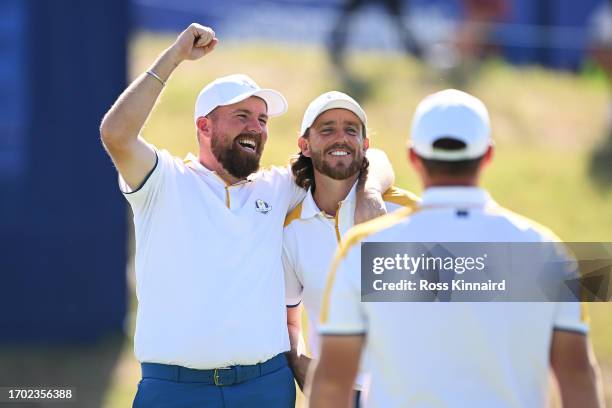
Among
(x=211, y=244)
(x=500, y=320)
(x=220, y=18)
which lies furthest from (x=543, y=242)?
(x=220, y=18)

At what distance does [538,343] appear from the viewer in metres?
2.99

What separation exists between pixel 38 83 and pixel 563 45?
12421 millimetres

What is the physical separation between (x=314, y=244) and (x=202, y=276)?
494 mm

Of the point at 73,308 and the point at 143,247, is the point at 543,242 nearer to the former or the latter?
the point at 143,247

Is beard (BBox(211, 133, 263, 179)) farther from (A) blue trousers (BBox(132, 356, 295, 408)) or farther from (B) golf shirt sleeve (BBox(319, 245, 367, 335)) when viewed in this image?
(B) golf shirt sleeve (BBox(319, 245, 367, 335))

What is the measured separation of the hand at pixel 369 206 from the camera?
4.29m

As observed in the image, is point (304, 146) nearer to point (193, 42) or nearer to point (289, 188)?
point (289, 188)

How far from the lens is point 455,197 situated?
3.03m

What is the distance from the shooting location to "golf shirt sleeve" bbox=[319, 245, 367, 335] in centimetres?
302

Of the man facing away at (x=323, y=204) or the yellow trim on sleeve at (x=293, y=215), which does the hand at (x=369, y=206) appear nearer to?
the man facing away at (x=323, y=204)

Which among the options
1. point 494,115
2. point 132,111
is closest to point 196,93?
point 494,115

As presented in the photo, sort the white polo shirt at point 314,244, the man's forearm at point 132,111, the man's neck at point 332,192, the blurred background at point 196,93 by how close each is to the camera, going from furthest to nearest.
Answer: the blurred background at point 196,93
the man's neck at point 332,192
the white polo shirt at point 314,244
the man's forearm at point 132,111

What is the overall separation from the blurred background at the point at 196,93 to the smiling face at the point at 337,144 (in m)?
3.98

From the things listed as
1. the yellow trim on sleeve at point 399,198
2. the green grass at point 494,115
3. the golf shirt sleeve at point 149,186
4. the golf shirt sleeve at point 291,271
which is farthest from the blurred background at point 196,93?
the yellow trim on sleeve at point 399,198
